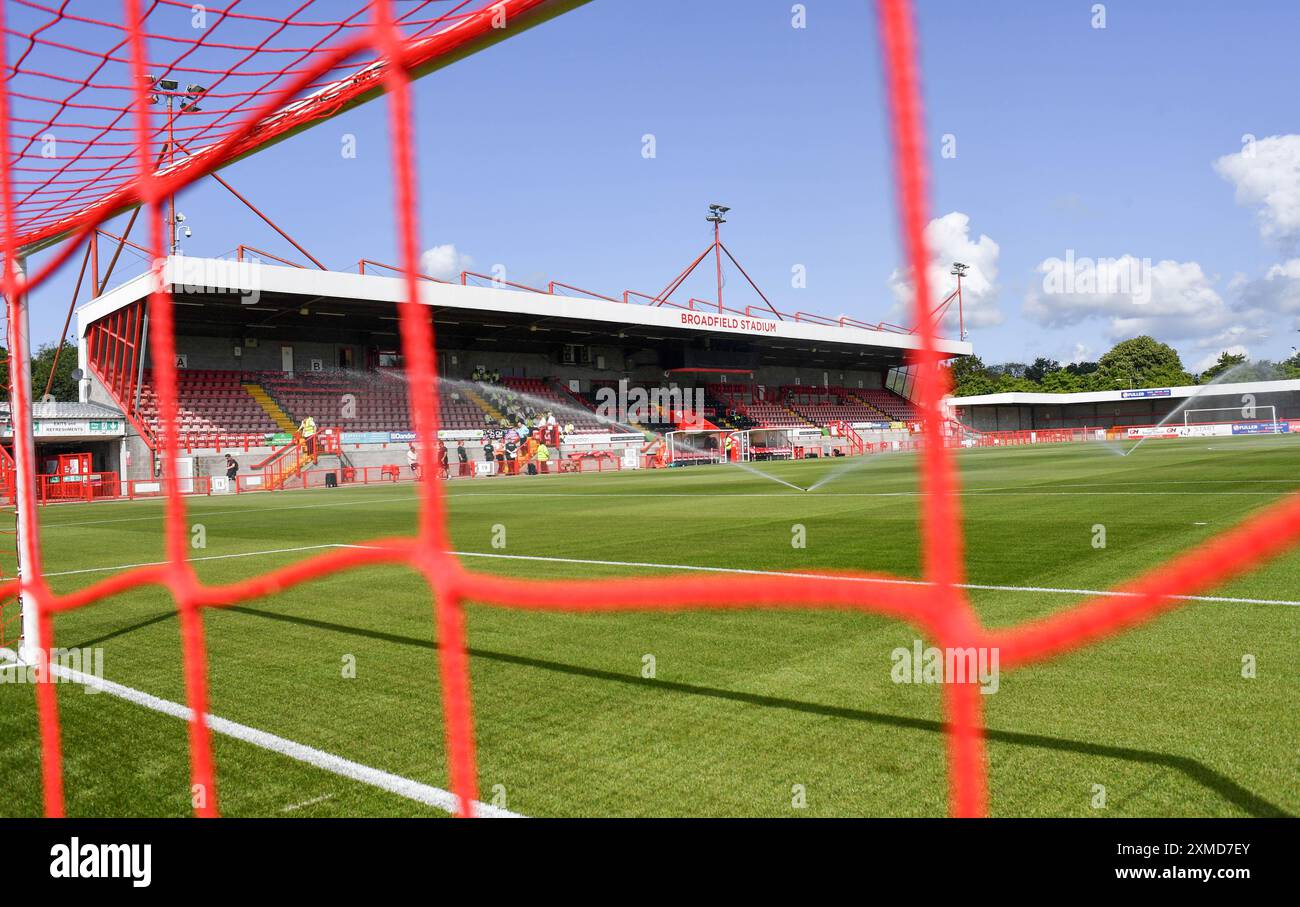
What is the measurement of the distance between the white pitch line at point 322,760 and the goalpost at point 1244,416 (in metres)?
42.3

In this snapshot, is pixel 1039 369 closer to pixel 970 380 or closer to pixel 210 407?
pixel 970 380

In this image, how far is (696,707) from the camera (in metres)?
3.57

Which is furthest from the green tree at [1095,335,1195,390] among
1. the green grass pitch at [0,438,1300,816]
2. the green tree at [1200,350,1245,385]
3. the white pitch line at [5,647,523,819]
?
the white pitch line at [5,647,523,819]

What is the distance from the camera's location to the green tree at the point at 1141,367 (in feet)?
190

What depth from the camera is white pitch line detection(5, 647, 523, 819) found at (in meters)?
2.73

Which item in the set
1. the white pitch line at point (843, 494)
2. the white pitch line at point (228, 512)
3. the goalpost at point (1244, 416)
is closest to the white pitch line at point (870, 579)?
the white pitch line at point (843, 494)

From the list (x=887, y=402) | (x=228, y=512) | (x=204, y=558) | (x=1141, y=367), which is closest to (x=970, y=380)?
(x=1141, y=367)

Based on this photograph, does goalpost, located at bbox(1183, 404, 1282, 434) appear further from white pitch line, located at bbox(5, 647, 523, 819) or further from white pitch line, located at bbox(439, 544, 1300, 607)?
white pitch line, located at bbox(5, 647, 523, 819)

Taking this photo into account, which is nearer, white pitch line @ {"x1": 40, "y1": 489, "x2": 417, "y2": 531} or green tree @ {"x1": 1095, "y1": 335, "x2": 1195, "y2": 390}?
white pitch line @ {"x1": 40, "y1": 489, "x2": 417, "y2": 531}

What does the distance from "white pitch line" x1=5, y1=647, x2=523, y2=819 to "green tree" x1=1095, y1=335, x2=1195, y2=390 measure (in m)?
62.9

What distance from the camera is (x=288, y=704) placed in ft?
12.7

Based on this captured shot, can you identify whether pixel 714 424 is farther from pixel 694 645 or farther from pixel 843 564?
pixel 694 645

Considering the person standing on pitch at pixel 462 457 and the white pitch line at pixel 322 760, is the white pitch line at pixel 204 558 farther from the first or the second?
the person standing on pitch at pixel 462 457
